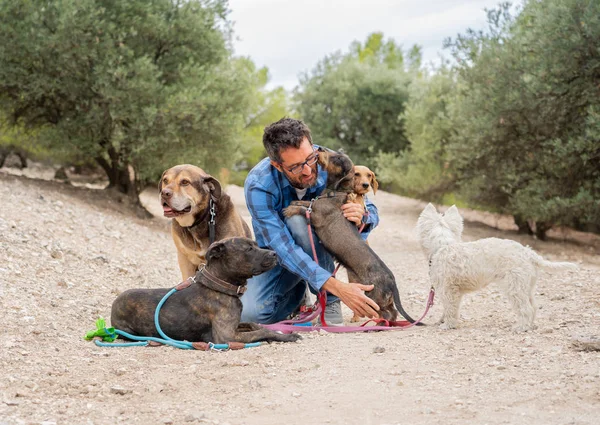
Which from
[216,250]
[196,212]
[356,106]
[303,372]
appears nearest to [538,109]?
[196,212]

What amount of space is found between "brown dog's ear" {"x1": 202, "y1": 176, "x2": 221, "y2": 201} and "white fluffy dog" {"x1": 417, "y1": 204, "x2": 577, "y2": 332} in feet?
6.83

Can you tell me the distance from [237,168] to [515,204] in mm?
13205

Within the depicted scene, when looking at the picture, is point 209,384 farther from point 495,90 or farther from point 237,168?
point 237,168

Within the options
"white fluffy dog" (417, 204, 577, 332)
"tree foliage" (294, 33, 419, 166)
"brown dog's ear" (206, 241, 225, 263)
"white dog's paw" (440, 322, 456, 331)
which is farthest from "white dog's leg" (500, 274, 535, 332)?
"tree foliage" (294, 33, 419, 166)

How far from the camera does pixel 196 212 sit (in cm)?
675

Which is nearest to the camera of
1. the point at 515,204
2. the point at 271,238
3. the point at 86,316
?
the point at 271,238

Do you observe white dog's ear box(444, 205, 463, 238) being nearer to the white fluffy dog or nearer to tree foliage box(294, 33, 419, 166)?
the white fluffy dog

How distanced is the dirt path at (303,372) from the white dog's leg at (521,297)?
0.50 feet

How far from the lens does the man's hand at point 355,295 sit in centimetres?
567

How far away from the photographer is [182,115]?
1442 cm

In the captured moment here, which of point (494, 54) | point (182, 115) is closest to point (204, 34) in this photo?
point (182, 115)

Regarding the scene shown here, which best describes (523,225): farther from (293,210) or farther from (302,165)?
(302,165)

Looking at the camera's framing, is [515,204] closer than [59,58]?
No

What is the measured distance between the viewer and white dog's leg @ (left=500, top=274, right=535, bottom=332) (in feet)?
17.3
